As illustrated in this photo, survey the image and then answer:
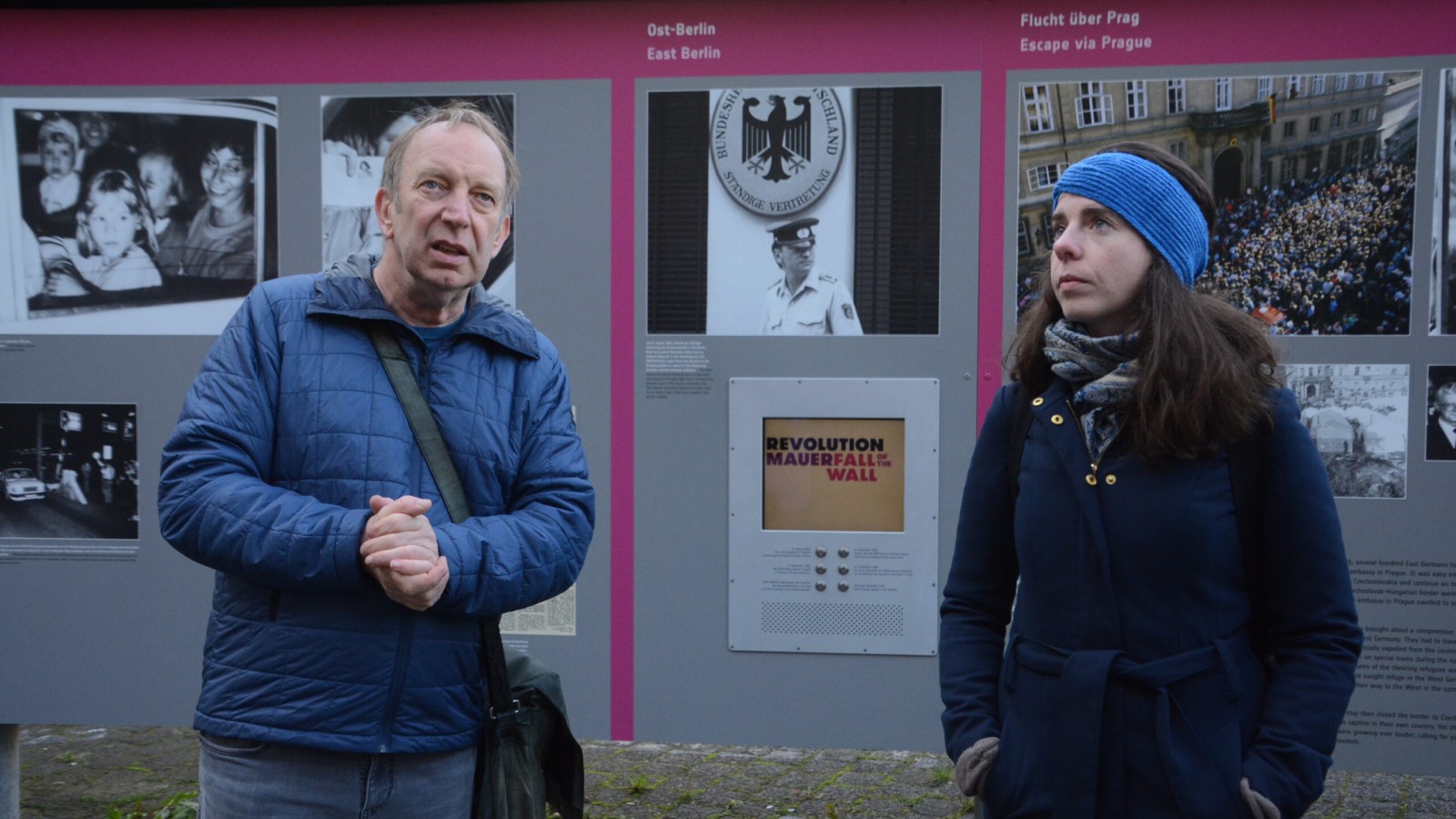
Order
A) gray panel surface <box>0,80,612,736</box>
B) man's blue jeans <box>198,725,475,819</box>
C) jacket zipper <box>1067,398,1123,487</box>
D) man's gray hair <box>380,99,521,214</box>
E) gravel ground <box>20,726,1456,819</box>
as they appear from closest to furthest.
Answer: jacket zipper <box>1067,398,1123,487</box>, man's blue jeans <box>198,725,475,819</box>, man's gray hair <box>380,99,521,214</box>, gray panel surface <box>0,80,612,736</box>, gravel ground <box>20,726,1456,819</box>

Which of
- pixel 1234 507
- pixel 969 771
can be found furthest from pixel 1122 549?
pixel 969 771

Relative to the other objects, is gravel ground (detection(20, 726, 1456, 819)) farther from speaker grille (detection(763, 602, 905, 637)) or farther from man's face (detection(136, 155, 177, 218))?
man's face (detection(136, 155, 177, 218))

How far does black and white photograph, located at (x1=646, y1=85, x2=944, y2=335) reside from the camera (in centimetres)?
355

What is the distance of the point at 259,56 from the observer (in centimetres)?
372

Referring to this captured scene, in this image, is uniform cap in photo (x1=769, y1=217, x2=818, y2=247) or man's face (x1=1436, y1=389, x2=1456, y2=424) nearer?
man's face (x1=1436, y1=389, x2=1456, y2=424)

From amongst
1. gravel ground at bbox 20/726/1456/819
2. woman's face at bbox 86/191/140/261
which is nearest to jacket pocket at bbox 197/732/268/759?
woman's face at bbox 86/191/140/261

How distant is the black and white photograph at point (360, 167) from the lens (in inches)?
146

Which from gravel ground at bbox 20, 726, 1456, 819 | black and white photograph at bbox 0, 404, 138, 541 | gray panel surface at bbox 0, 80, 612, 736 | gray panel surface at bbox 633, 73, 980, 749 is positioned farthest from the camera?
gravel ground at bbox 20, 726, 1456, 819

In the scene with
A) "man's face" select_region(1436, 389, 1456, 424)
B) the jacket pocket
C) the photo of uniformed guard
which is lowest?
the jacket pocket

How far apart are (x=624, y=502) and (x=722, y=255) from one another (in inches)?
32.2

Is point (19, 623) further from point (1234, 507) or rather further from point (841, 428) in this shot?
point (1234, 507)

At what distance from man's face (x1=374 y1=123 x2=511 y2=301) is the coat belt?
1317 mm

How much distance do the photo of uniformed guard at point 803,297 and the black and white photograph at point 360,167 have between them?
32.6 inches

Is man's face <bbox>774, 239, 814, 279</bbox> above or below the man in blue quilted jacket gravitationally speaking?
above
